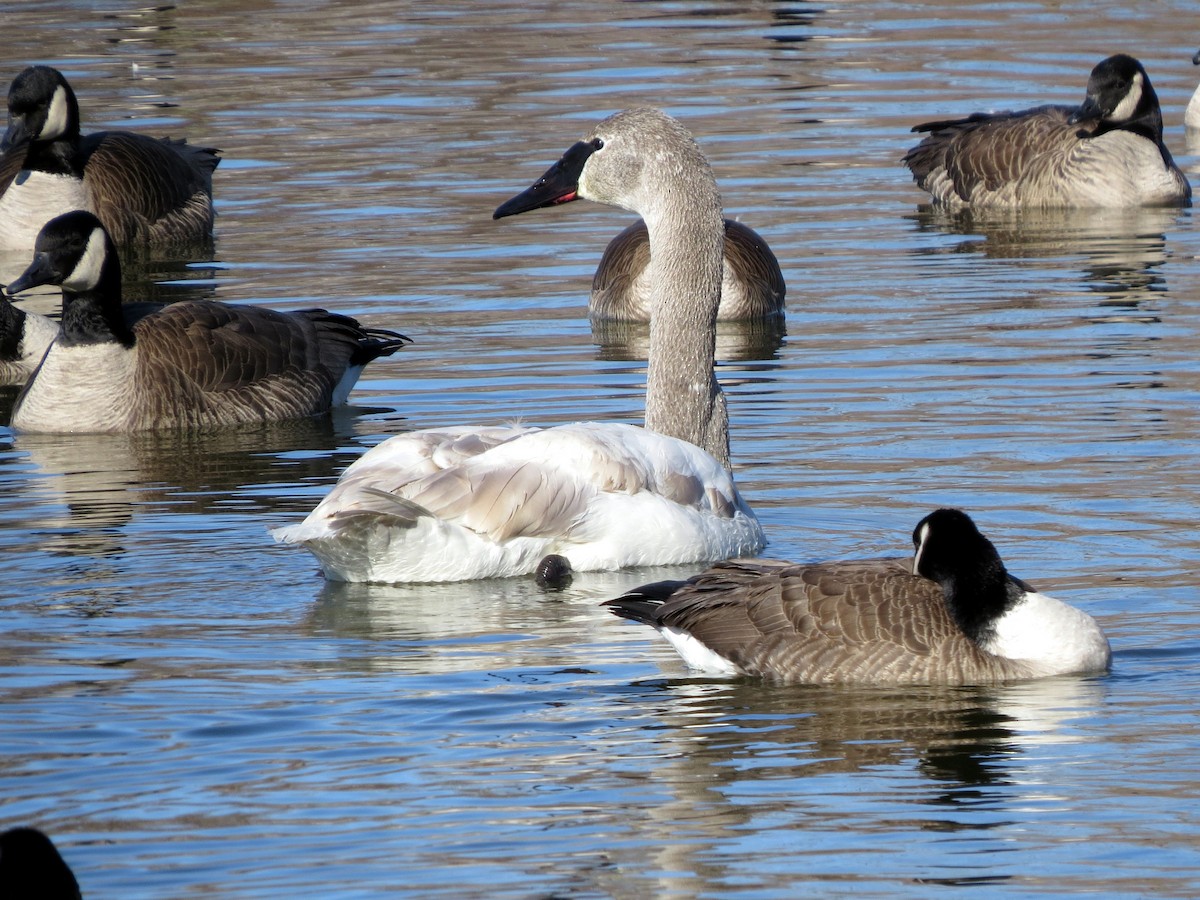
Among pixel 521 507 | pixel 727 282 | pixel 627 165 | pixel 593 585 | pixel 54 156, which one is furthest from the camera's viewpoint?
pixel 54 156

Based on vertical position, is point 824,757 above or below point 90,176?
below

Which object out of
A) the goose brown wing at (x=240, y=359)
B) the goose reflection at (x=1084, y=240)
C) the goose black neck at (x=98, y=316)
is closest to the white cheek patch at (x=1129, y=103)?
the goose reflection at (x=1084, y=240)

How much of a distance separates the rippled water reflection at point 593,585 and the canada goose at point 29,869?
181 cm

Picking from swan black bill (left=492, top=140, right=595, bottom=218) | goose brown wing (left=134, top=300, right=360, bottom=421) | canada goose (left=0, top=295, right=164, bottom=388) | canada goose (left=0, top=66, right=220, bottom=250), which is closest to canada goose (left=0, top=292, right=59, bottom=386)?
canada goose (left=0, top=295, right=164, bottom=388)

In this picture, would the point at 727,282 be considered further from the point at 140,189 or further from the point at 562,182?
the point at 140,189

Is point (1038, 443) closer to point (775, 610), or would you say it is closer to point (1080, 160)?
point (775, 610)

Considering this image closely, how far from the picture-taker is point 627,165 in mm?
11648

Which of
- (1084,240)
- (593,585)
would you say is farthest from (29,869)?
(1084,240)

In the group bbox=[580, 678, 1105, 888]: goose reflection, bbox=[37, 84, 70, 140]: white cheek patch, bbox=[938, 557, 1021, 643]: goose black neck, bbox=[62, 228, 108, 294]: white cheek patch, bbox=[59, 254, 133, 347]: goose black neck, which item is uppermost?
bbox=[37, 84, 70, 140]: white cheek patch

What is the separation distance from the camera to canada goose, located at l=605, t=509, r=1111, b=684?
338 inches

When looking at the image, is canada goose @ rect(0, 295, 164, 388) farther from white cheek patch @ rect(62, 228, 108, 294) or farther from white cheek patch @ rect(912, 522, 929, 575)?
white cheek patch @ rect(912, 522, 929, 575)

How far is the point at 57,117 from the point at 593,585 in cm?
1164

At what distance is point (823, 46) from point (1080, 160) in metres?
9.71

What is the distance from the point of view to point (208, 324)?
15.1 metres
